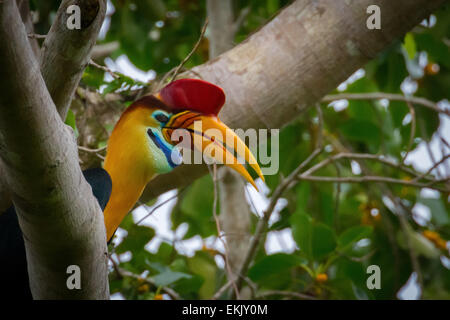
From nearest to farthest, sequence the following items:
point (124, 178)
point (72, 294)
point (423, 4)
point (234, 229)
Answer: point (72, 294) → point (124, 178) → point (423, 4) → point (234, 229)

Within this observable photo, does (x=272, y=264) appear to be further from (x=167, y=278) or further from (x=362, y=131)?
(x=362, y=131)

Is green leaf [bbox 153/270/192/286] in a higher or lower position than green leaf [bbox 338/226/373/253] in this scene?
lower

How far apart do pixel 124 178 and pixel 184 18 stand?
65.2 inches

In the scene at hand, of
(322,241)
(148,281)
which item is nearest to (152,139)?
(148,281)

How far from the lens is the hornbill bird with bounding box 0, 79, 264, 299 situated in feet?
5.73

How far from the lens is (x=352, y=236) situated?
2311mm

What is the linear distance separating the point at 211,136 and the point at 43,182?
71cm

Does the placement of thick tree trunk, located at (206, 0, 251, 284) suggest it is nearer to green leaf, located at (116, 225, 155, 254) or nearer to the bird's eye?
green leaf, located at (116, 225, 155, 254)

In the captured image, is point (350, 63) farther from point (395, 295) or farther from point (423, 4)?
point (395, 295)

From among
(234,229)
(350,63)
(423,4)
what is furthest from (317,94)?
(234,229)

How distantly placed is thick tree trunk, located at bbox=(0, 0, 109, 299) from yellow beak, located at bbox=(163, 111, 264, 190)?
52 cm

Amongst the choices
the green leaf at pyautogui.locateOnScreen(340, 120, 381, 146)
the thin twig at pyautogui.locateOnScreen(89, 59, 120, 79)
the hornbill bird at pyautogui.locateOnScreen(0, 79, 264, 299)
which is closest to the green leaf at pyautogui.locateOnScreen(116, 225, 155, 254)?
the hornbill bird at pyautogui.locateOnScreen(0, 79, 264, 299)

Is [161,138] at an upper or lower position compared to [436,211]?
upper

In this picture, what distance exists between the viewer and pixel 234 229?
269cm
